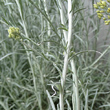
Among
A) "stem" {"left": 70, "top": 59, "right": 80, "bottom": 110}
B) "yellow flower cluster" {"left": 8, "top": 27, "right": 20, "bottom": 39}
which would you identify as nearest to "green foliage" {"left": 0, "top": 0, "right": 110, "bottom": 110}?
"stem" {"left": 70, "top": 59, "right": 80, "bottom": 110}

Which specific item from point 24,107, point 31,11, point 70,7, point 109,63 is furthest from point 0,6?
point 109,63

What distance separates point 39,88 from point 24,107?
14cm

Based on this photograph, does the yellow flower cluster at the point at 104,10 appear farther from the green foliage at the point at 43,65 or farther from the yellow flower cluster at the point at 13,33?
the yellow flower cluster at the point at 13,33

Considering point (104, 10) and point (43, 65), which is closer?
point (104, 10)

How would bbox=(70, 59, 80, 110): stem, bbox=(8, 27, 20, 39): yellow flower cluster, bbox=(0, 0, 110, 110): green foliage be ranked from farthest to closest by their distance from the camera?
bbox=(0, 0, 110, 110): green foliage → bbox=(70, 59, 80, 110): stem → bbox=(8, 27, 20, 39): yellow flower cluster

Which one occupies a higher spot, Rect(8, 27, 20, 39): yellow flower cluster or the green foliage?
Rect(8, 27, 20, 39): yellow flower cluster

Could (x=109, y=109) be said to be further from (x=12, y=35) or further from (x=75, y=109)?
(x=12, y=35)

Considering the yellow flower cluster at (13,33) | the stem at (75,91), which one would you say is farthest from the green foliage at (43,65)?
the yellow flower cluster at (13,33)

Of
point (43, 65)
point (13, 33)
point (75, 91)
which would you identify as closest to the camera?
point (13, 33)

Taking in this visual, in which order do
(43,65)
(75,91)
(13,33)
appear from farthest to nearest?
(43,65)
(75,91)
(13,33)

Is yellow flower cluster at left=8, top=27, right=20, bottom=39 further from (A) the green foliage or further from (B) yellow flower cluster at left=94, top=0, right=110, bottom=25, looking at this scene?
(B) yellow flower cluster at left=94, top=0, right=110, bottom=25

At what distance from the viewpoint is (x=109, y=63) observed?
988 millimetres

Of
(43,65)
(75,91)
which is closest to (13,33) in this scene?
(75,91)

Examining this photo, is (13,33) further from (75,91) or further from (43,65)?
(43,65)
